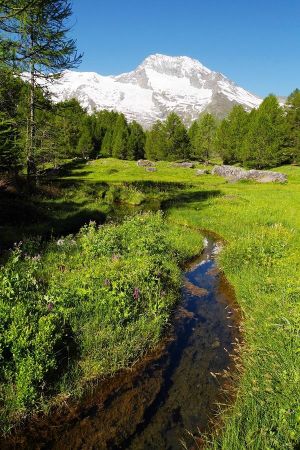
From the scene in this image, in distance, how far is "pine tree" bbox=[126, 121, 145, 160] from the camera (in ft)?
295

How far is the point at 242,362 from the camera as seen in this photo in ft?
27.0

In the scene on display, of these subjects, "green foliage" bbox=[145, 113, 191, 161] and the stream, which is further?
"green foliage" bbox=[145, 113, 191, 161]

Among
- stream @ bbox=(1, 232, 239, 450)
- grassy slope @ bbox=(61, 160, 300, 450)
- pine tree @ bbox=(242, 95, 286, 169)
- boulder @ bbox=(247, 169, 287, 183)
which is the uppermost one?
pine tree @ bbox=(242, 95, 286, 169)

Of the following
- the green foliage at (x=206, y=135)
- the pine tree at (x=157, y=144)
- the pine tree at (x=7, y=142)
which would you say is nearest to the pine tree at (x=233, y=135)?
the green foliage at (x=206, y=135)

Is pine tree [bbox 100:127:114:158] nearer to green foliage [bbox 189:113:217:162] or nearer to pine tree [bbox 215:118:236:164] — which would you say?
green foliage [bbox 189:113:217:162]

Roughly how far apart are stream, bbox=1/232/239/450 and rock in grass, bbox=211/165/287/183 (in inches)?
1683

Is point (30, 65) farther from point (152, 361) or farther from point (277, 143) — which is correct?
point (277, 143)

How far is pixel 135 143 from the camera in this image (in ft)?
301

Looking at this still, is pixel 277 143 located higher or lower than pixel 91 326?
higher

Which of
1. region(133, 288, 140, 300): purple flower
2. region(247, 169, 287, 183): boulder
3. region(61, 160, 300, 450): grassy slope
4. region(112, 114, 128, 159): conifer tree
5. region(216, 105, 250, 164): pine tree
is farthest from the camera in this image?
region(112, 114, 128, 159): conifer tree

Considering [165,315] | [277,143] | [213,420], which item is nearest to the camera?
[213,420]

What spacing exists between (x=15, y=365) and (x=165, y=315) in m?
4.02

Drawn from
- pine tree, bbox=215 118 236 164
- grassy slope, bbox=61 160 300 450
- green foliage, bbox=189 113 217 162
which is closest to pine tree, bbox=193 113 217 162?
green foliage, bbox=189 113 217 162

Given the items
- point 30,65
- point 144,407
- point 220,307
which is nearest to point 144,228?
point 220,307
